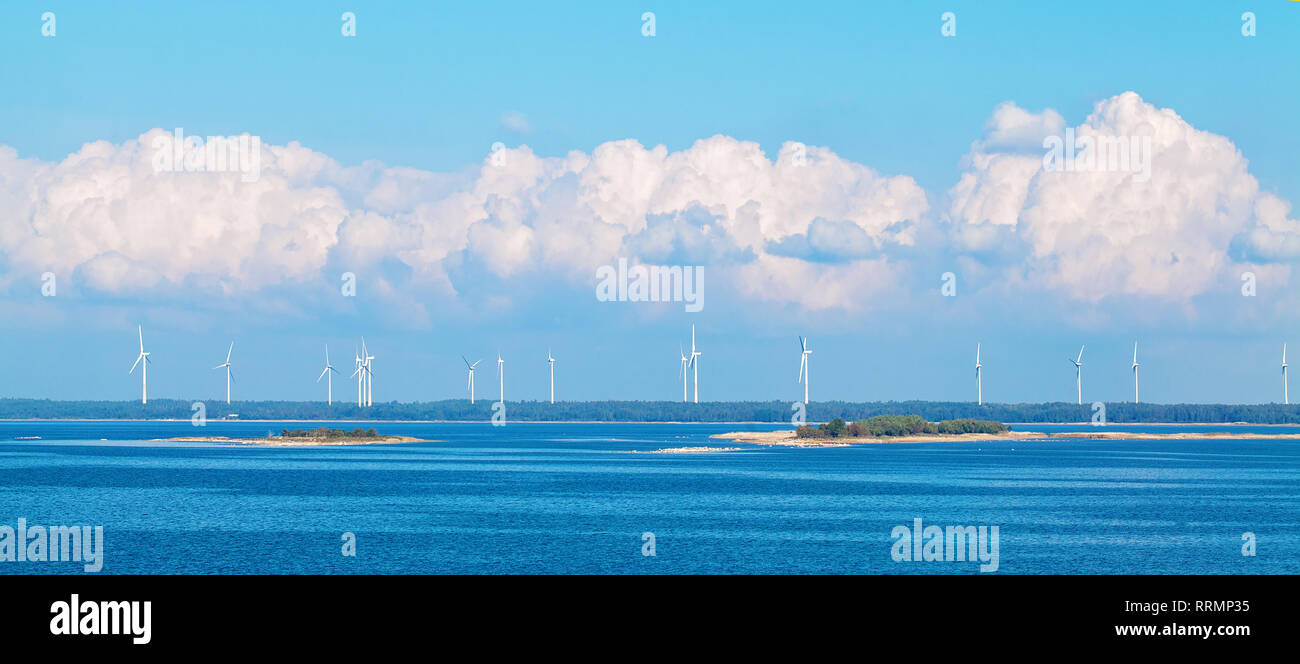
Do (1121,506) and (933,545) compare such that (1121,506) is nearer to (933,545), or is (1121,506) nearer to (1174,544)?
(1174,544)

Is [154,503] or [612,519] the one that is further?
[154,503]

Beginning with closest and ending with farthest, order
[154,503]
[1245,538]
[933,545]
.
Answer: [933,545], [1245,538], [154,503]

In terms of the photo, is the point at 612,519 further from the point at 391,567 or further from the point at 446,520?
the point at 391,567
